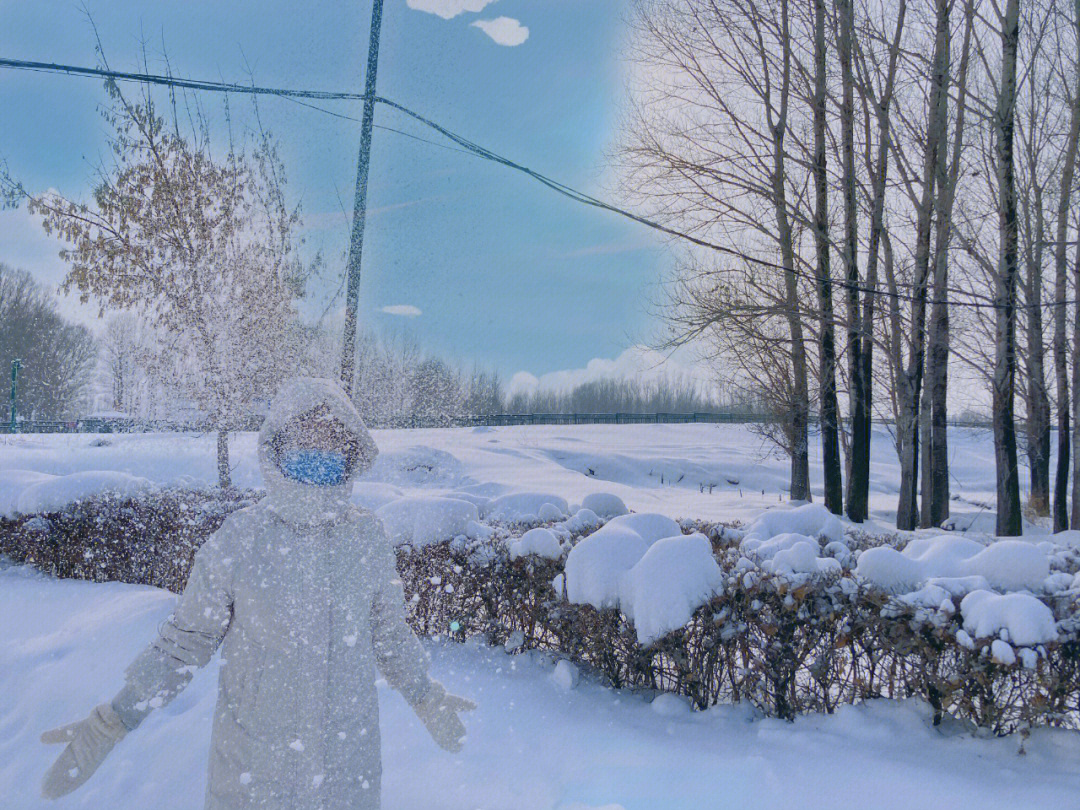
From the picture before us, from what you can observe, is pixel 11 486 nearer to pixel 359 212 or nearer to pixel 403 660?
pixel 359 212

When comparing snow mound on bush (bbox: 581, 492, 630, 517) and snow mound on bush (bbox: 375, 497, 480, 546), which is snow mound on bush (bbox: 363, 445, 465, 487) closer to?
snow mound on bush (bbox: 581, 492, 630, 517)

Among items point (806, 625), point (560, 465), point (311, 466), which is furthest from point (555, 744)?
point (560, 465)

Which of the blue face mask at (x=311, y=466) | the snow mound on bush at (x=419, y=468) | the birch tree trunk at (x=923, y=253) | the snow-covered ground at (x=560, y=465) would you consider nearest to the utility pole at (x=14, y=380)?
the snow-covered ground at (x=560, y=465)

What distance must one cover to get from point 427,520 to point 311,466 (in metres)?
3.01

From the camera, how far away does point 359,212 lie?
19.6 ft

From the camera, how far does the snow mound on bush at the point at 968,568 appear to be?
3684mm

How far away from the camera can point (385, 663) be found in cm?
213

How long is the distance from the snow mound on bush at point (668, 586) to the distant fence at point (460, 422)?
29.1 feet

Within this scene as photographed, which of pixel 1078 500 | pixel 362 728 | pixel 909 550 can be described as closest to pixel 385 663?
pixel 362 728

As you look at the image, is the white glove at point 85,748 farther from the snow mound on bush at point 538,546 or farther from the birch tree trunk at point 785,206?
the birch tree trunk at point 785,206

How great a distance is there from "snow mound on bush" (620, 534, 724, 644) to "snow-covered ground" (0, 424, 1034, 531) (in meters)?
5.55

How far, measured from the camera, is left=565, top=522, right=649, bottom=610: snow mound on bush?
3.82 meters

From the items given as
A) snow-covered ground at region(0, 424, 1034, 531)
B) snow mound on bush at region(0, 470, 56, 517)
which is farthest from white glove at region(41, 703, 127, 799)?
snow mound on bush at region(0, 470, 56, 517)

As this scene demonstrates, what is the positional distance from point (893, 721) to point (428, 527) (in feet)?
9.78
